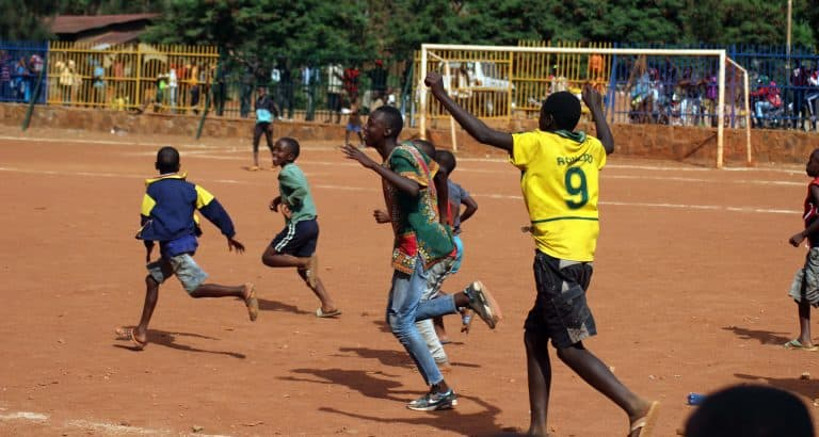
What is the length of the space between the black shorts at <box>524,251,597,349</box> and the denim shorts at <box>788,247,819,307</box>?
10.8ft

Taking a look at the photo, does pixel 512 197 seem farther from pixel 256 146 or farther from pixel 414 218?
pixel 414 218

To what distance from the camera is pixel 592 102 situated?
21.2 feet

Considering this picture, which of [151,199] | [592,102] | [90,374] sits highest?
[592,102]

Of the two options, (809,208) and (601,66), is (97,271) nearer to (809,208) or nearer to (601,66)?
(809,208)

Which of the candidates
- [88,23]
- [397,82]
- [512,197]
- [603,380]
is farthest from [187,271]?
[88,23]

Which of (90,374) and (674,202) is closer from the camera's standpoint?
(90,374)

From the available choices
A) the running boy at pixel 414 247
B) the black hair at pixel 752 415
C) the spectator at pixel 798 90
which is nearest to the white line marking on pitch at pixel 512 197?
the spectator at pixel 798 90

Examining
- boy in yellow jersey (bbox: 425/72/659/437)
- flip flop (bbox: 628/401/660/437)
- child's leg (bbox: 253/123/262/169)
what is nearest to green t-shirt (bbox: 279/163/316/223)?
boy in yellow jersey (bbox: 425/72/659/437)

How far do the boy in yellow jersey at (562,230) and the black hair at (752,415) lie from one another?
385cm

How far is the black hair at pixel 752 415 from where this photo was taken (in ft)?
5.98

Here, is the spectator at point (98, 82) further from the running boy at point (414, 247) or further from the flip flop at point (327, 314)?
the running boy at point (414, 247)

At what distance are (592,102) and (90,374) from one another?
11.2 ft

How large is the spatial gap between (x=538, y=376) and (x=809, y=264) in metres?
3.31

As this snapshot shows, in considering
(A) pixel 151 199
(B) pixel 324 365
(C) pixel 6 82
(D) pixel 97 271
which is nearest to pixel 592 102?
(B) pixel 324 365
